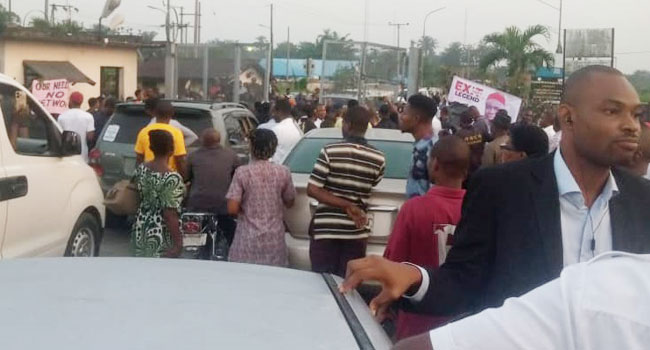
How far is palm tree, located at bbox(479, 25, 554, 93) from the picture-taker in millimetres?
38062

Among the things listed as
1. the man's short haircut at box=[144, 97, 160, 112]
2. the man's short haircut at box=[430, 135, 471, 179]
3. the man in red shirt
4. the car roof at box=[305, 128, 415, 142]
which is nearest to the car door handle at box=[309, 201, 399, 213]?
the car roof at box=[305, 128, 415, 142]

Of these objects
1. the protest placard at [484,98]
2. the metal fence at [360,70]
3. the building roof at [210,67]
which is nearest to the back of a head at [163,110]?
the protest placard at [484,98]

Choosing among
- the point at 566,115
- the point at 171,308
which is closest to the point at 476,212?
the point at 566,115

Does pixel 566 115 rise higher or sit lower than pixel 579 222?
higher

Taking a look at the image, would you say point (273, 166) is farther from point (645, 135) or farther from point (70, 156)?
point (645, 135)

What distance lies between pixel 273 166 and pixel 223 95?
1507 cm

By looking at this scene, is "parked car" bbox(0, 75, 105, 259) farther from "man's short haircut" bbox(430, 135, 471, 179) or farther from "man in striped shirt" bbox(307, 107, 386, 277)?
"man's short haircut" bbox(430, 135, 471, 179)

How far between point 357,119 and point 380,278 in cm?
372

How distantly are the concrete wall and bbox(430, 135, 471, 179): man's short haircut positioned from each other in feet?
86.9

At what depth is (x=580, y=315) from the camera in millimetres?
1442

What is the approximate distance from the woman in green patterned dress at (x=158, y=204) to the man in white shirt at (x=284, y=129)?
10.8ft

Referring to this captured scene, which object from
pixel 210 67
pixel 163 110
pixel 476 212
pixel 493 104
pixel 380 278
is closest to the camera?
pixel 380 278

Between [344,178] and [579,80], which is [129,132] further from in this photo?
[579,80]

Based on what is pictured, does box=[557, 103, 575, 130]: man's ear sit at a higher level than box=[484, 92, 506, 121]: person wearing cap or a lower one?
higher
